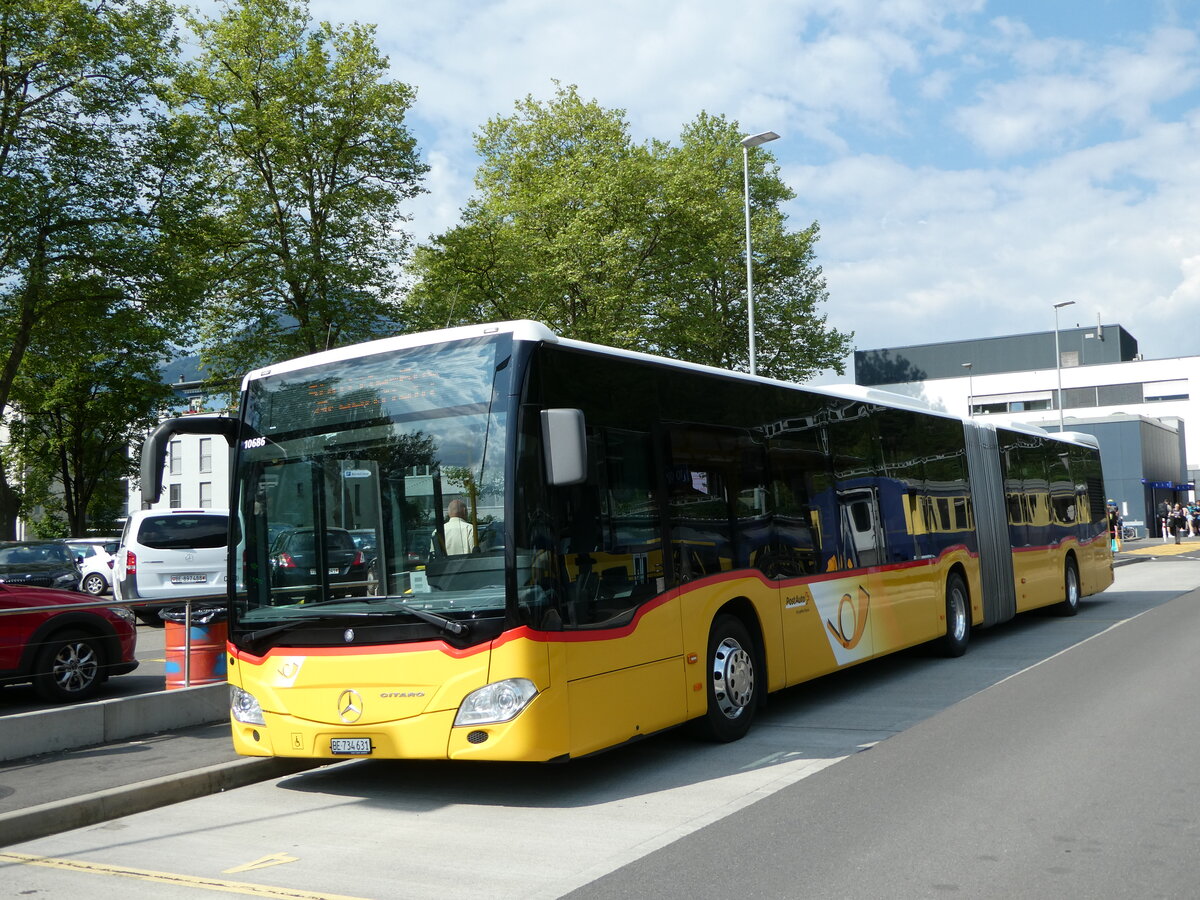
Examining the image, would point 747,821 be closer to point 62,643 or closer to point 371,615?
point 371,615

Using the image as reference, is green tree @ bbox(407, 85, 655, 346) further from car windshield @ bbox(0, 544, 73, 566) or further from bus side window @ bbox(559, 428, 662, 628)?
bus side window @ bbox(559, 428, 662, 628)

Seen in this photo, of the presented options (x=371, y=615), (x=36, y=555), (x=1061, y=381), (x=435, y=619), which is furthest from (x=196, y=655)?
(x=1061, y=381)

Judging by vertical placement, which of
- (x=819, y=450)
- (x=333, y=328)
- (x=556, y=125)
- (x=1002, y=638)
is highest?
(x=556, y=125)

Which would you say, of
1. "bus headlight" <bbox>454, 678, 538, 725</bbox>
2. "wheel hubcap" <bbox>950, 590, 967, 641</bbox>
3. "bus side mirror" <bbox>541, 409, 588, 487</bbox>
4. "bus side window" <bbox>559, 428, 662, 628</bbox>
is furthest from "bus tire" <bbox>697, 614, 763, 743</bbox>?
"wheel hubcap" <bbox>950, 590, 967, 641</bbox>

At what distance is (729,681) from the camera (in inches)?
340

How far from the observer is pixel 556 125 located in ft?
119

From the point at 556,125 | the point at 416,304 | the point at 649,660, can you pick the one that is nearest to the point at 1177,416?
the point at 556,125

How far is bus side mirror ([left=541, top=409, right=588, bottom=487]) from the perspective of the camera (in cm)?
659

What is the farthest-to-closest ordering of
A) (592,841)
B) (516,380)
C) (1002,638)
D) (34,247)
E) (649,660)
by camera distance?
(34,247) → (1002,638) → (649,660) → (516,380) → (592,841)

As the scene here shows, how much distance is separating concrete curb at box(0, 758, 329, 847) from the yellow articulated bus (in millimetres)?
379

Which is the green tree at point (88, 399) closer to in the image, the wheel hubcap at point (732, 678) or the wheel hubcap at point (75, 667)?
the wheel hubcap at point (75, 667)

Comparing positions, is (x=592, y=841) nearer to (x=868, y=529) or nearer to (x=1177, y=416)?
(x=868, y=529)

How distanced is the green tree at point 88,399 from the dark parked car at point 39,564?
4.74 meters

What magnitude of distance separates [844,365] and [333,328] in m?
22.1
